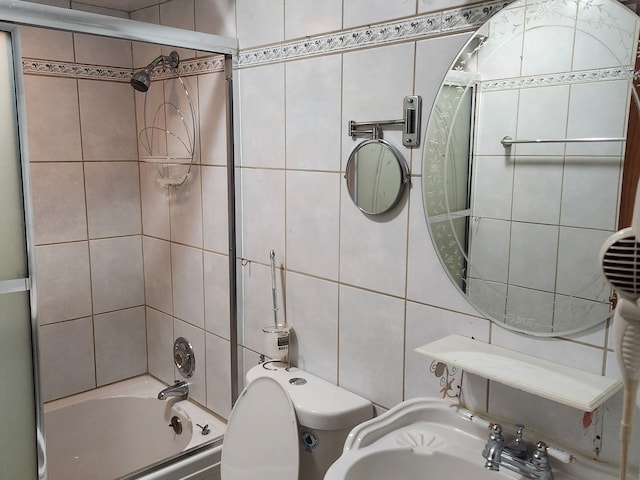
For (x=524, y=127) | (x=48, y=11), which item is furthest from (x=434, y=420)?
(x=48, y=11)

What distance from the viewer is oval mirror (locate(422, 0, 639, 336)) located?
1.05 metres

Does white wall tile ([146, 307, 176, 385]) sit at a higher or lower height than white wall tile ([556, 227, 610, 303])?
lower

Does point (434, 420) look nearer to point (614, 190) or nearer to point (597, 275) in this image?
point (597, 275)

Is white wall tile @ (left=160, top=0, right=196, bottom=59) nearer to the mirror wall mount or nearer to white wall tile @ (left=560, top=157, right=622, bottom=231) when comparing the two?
the mirror wall mount

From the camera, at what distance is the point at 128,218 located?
262 cm

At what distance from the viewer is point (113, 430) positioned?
2504mm

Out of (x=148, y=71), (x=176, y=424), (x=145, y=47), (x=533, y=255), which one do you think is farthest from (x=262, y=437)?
(x=145, y=47)

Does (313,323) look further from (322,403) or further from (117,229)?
(117,229)

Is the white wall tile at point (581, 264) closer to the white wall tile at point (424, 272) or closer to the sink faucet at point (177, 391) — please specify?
the white wall tile at point (424, 272)

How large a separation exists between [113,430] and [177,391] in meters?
0.38

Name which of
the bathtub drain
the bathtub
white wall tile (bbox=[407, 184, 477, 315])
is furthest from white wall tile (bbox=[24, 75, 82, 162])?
white wall tile (bbox=[407, 184, 477, 315])

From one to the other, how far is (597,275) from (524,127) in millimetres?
341

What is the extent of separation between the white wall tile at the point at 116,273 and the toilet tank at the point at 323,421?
1301 mm

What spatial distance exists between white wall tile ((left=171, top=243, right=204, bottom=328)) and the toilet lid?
63 cm
